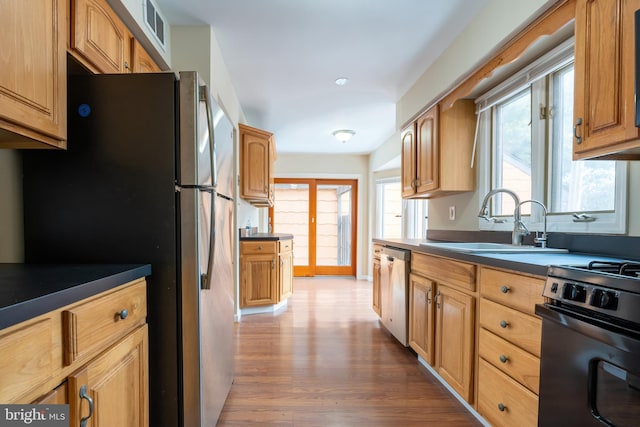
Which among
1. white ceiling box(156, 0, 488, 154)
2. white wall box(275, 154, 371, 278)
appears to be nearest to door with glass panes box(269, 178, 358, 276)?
white wall box(275, 154, 371, 278)

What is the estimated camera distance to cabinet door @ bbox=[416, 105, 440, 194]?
103 inches

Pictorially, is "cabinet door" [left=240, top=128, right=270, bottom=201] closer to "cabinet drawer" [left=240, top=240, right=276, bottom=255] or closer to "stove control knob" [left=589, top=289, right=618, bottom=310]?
"cabinet drawer" [left=240, top=240, right=276, bottom=255]

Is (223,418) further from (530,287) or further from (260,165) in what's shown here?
(260,165)

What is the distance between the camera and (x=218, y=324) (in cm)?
165

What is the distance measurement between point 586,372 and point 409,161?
247cm

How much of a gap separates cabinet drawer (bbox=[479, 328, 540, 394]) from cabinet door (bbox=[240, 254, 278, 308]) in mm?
2446

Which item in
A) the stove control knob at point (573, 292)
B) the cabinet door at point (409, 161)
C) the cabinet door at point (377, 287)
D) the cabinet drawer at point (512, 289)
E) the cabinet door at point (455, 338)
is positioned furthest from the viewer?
the cabinet door at point (377, 287)

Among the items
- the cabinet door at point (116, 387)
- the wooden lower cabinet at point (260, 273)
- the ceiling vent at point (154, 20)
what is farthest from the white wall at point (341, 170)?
the cabinet door at point (116, 387)

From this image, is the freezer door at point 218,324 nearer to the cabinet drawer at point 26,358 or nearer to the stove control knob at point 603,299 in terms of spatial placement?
the cabinet drawer at point 26,358

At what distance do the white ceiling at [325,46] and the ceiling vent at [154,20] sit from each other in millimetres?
76

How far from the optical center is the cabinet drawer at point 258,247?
11.4ft

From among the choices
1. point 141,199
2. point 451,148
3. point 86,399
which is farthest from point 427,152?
point 86,399

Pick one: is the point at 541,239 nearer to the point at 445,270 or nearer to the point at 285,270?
the point at 445,270

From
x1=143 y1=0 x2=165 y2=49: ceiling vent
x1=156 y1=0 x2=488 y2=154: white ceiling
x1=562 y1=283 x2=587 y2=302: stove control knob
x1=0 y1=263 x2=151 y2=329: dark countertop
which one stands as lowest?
x1=562 y1=283 x2=587 y2=302: stove control knob
